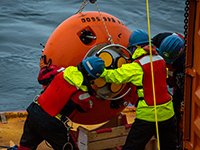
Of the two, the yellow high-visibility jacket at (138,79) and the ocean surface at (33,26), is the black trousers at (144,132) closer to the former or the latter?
the yellow high-visibility jacket at (138,79)

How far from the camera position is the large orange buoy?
4410 millimetres

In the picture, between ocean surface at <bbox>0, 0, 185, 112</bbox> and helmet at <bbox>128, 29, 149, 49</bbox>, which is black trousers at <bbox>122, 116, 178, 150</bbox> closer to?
helmet at <bbox>128, 29, 149, 49</bbox>

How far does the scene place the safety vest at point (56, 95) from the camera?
12.7 feet

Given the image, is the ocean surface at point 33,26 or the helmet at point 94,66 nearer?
the helmet at point 94,66

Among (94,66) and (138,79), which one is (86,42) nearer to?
(94,66)

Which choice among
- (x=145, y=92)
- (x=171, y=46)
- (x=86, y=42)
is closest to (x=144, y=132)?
(x=145, y=92)

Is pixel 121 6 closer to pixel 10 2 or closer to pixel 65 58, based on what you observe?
pixel 10 2

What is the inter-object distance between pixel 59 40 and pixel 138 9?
10.8 m

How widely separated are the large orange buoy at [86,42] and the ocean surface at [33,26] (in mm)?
3230

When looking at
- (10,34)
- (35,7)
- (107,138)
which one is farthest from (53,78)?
(35,7)

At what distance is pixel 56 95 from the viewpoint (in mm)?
3922

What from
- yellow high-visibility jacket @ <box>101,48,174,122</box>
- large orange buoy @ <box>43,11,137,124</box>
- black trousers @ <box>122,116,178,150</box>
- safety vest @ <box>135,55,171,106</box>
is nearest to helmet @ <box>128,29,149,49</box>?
yellow high-visibility jacket @ <box>101,48,174,122</box>

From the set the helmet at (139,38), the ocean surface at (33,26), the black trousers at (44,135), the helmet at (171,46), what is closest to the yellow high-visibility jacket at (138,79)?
the helmet at (139,38)

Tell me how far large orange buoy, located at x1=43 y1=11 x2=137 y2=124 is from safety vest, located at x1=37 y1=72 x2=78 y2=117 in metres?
0.50
